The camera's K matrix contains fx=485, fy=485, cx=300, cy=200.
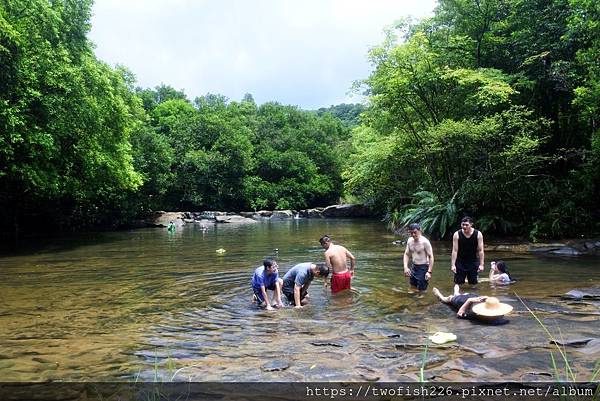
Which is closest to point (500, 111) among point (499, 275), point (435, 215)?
point (435, 215)

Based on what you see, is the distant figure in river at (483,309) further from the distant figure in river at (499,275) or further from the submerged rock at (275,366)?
the distant figure in river at (499,275)

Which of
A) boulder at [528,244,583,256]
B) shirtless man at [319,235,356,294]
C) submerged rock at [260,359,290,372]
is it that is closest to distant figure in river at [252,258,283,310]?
shirtless man at [319,235,356,294]

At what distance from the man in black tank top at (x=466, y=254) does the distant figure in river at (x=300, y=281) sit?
272cm

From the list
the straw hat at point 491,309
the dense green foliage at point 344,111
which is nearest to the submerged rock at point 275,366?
the straw hat at point 491,309

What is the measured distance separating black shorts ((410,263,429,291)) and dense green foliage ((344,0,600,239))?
380 inches

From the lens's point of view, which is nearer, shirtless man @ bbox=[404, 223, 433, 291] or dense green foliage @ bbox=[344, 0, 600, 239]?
shirtless man @ bbox=[404, 223, 433, 291]

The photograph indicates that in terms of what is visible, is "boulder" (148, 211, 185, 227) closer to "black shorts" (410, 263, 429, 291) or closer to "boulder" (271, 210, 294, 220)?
"boulder" (271, 210, 294, 220)

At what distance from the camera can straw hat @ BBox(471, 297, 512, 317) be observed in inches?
288

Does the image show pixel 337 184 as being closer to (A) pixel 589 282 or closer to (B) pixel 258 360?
(A) pixel 589 282

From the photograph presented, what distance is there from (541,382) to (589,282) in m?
8.00

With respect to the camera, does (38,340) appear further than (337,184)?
No

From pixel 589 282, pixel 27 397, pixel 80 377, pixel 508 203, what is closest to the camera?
pixel 27 397

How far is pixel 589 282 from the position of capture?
11422 mm

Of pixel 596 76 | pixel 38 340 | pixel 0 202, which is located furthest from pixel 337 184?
pixel 38 340
